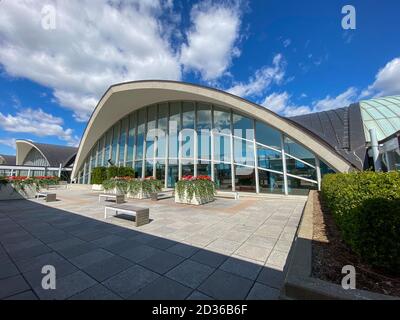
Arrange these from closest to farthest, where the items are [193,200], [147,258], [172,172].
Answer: [147,258] < [193,200] < [172,172]

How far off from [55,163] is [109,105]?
26.5m

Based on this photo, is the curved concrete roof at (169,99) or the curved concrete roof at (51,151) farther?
the curved concrete roof at (51,151)

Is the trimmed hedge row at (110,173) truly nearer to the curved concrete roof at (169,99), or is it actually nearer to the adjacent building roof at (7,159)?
the curved concrete roof at (169,99)

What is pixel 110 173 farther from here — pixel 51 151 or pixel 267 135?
pixel 51 151

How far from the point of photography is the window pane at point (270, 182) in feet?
44.4

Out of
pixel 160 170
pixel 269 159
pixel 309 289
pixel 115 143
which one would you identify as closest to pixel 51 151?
pixel 115 143

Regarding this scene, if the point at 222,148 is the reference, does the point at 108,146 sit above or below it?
above

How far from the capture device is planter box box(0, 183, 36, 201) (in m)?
11.9

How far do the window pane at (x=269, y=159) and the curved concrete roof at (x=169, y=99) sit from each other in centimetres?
180

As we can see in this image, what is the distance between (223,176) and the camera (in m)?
15.6

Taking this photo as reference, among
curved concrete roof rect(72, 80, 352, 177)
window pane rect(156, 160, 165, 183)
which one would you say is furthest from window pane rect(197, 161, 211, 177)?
curved concrete roof rect(72, 80, 352, 177)

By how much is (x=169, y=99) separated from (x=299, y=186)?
1413 cm

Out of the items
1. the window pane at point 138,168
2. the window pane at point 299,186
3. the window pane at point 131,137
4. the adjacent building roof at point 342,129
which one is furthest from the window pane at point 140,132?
the adjacent building roof at point 342,129

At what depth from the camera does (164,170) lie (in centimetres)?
1853
